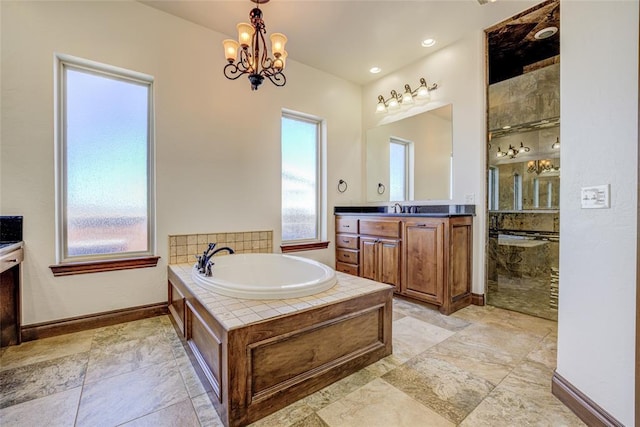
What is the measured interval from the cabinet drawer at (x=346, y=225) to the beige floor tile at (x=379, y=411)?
2200mm

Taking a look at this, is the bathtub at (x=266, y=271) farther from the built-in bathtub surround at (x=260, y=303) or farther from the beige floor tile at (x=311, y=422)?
the beige floor tile at (x=311, y=422)

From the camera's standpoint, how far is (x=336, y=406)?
1430 millimetres

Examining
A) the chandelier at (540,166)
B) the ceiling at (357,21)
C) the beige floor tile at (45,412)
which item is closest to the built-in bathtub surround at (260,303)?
the beige floor tile at (45,412)

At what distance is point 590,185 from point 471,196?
164 centimetres

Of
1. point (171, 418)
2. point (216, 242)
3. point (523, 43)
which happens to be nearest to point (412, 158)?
point (523, 43)

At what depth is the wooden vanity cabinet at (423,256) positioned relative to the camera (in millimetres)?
2668

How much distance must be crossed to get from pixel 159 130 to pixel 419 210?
286 cm

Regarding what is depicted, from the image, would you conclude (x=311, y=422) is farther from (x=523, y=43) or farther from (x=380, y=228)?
(x=523, y=43)

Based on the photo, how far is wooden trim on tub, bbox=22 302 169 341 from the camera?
7.04 ft

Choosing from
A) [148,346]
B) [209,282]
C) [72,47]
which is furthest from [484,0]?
[148,346]

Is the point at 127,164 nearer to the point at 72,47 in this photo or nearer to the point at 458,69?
the point at 72,47

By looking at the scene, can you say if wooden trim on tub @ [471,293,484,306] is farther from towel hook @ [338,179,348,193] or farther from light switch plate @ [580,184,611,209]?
towel hook @ [338,179,348,193]

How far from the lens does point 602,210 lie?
1291 mm

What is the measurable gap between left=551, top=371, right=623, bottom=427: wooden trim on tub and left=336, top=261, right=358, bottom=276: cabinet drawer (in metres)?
2.23
